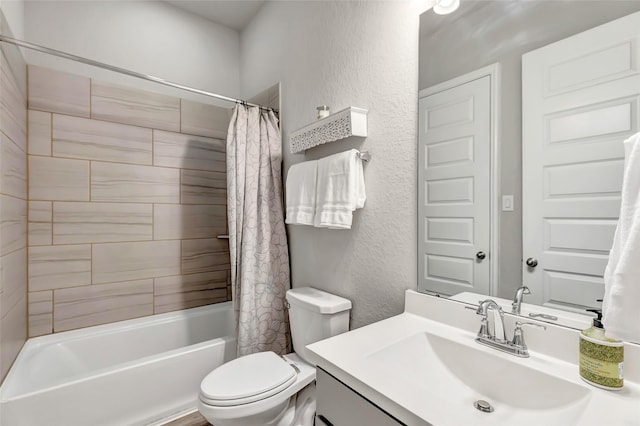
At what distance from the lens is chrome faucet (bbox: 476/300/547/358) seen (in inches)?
35.3

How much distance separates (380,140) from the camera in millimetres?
1380

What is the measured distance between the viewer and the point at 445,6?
115 centimetres

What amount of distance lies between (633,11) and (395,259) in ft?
3.31

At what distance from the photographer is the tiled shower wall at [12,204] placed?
134 centimetres

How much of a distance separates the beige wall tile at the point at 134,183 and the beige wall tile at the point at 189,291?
0.61 meters

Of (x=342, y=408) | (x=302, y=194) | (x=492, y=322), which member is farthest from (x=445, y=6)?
(x=342, y=408)

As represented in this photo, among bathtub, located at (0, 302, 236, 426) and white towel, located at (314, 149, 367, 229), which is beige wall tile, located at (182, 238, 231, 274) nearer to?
bathtub, located at (0, 302, 236, 426)

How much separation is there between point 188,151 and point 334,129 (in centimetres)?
142

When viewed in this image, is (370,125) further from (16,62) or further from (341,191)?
(16,62)

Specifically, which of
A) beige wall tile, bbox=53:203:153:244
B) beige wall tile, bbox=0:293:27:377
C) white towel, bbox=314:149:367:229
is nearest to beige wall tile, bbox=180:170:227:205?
beige wall tile, bbox=53:203:153:244

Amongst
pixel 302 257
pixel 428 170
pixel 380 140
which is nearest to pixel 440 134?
pixel 428 170

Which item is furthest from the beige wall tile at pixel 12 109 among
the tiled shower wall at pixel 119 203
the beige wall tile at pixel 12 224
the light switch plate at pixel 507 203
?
the light switch plate at pixel 507 203

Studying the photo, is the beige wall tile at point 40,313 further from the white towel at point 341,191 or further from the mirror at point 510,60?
the mirror at point 510,60

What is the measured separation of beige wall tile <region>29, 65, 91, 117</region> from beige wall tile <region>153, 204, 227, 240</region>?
778 mm
